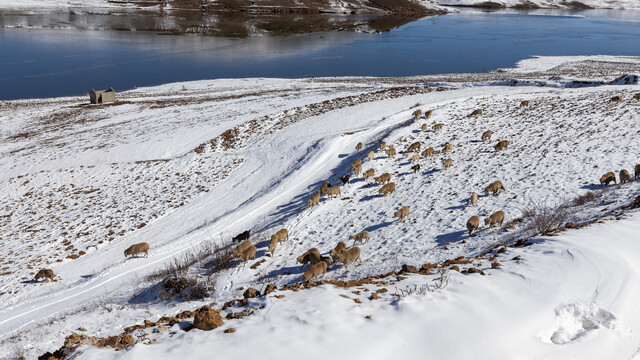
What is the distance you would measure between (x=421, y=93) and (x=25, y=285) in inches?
1258

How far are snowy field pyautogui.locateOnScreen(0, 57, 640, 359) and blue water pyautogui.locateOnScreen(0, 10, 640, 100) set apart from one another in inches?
862

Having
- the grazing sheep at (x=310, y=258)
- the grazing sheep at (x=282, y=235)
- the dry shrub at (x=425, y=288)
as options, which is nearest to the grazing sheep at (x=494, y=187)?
the grazing sheep at (x=310, y=258)

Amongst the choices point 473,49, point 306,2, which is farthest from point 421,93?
point 306,2

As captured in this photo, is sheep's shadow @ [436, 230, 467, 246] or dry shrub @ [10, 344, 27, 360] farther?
→ sheep's shadow @ [436, 230, 467, 246]

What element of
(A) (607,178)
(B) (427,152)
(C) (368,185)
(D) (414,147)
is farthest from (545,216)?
(D) (414,147)

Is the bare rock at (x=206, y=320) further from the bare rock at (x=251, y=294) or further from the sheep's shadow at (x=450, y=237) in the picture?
the sheep's shadow at (x=450, y=237)

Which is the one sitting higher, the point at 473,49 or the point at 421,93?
the point at 473,49

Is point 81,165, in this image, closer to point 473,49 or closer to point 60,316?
point 60,316

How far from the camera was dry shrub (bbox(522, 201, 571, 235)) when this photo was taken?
10852 mm

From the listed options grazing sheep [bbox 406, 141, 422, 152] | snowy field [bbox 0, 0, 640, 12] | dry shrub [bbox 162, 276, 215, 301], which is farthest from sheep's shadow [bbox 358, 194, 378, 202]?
snowy field [bbox 0, 0, 640, 12]

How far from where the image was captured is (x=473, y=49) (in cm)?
7869

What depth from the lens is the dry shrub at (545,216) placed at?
35.6 feet

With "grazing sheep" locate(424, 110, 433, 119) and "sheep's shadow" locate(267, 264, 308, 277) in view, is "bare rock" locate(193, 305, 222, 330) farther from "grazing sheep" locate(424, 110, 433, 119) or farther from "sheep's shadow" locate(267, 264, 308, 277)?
"grazing sheep" locate(424, 110, 433, 119)

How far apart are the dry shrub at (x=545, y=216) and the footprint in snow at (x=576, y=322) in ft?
12.6
